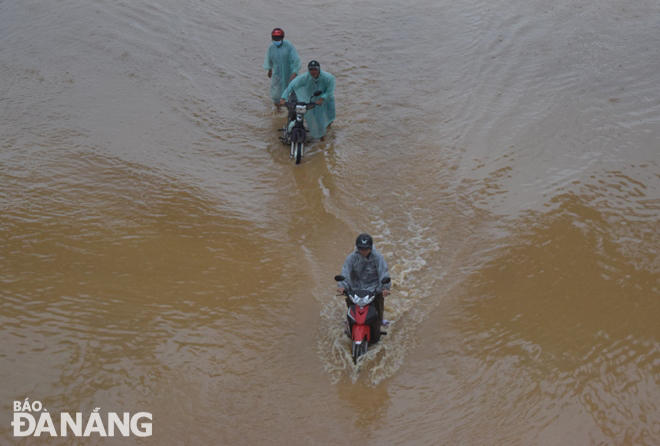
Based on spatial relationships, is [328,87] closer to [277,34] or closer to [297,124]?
[297,124]

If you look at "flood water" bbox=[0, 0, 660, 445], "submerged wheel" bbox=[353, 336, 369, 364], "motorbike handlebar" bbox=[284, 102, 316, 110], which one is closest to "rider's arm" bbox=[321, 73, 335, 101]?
"motorbike handlebar" bbox=[284, 102, 316, 110]

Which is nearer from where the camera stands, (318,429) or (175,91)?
(318,429)

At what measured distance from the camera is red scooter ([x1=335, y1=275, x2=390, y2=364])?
20.6 ft

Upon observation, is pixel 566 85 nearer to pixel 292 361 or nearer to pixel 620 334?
pixel 620 334

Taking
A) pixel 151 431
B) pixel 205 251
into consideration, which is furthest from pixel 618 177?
pixel 151 431

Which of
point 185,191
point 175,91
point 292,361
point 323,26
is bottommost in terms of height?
point 292,361

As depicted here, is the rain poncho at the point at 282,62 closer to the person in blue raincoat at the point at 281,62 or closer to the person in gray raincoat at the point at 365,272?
the person in blue raincoat at the point at 281,62

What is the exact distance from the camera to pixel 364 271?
6.64m

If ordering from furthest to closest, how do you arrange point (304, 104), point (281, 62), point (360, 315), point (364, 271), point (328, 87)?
point (281, 62) < point (328, 87) < point (304, 104) < point (364, 271) < point (360, 315)

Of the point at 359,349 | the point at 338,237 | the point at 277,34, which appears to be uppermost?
the point at 277,34

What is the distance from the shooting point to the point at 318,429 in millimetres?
6000

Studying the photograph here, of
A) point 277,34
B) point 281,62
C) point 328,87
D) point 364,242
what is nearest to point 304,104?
point 328,87

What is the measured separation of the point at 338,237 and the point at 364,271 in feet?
6.35

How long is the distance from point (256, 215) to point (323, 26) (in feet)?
25.5
